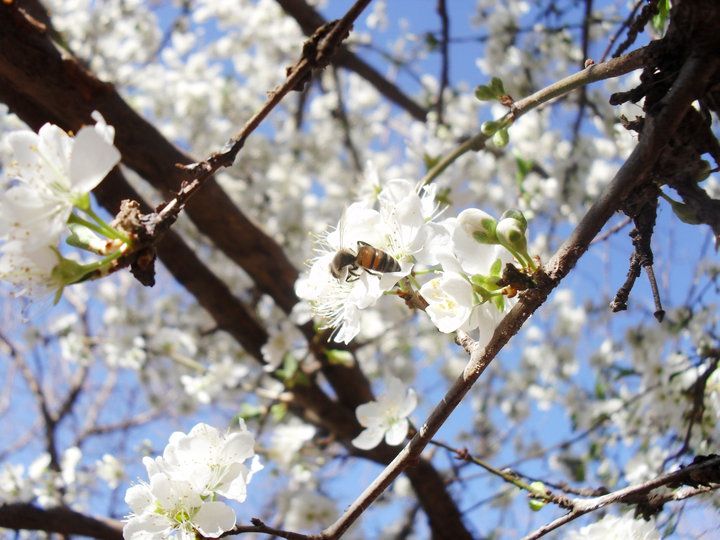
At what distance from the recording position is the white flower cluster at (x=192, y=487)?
3.01 ft

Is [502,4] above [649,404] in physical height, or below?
above

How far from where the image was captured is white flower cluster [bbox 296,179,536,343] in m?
0.84

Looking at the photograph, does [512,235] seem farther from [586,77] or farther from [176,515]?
[176,515]

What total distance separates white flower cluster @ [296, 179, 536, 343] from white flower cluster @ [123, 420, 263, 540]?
26cm

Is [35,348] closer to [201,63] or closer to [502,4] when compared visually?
[201,63]

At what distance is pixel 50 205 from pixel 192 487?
18.1 inches

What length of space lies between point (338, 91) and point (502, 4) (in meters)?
1.36

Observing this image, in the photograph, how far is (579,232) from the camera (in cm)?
76

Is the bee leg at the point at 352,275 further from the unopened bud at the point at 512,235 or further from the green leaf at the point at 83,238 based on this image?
the green leaf at the point at 83,238

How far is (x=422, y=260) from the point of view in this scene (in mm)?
945

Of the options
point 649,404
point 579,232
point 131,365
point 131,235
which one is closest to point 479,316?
point 579,232

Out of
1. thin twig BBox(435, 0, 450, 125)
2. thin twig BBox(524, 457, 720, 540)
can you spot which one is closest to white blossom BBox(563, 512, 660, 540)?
thin twig BBox(524, 457, 720, 540)

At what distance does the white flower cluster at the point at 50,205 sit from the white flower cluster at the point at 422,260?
37 centimetres

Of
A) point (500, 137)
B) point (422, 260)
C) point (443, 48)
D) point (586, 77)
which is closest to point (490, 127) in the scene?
point (500, 137)
